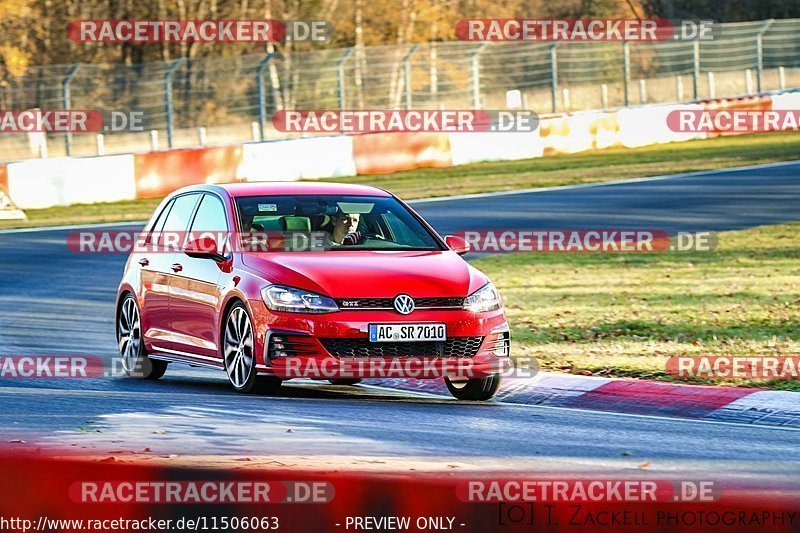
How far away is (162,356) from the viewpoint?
12.1 m

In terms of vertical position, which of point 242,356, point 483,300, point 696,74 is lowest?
point 242,356

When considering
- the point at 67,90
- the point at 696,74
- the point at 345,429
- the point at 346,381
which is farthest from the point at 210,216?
the point at 696,74

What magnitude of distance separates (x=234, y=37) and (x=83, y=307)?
32944 mm

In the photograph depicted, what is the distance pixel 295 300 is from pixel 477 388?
→ 4.83 feet

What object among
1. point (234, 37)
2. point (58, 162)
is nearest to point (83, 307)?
point (58, 162)

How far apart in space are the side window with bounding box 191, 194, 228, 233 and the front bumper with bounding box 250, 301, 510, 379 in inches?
48.5

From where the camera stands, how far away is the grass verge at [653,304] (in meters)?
12.6

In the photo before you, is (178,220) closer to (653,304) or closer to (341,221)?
(341,221)

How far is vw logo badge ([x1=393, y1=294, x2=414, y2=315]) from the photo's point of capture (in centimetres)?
1017

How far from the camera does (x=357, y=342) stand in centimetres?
1015

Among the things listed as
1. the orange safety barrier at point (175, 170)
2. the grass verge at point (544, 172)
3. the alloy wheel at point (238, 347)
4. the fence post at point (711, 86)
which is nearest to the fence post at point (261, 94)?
the grass verge at point (544, 172)

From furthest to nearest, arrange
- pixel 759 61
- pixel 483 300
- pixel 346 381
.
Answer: pixel 759 61, pixel 346 381, pixel 483 300

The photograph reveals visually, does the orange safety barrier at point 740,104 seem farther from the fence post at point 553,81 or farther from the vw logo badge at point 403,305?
the vw logo badge at point 403,305

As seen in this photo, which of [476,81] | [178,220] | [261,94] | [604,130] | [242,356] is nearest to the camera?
[242,356]
